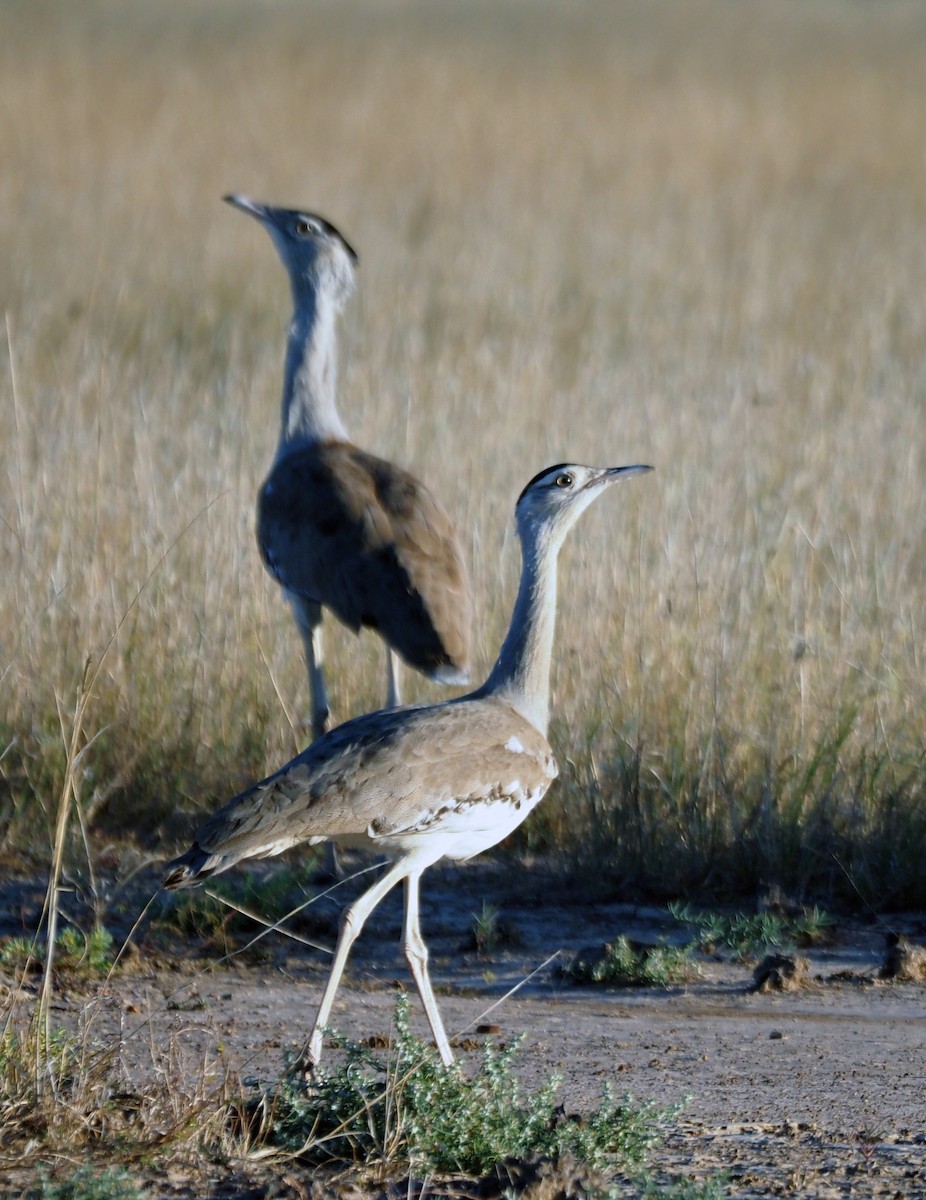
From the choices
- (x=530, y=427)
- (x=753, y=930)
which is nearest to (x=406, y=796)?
(x=753, y=930)

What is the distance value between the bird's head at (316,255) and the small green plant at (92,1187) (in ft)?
11.5

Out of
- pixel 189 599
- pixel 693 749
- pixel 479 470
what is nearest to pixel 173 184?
pixel 479 470

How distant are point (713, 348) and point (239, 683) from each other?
521 cm

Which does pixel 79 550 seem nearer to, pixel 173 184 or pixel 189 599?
pixel 189 599

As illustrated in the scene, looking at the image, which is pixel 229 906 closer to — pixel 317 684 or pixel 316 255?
pixel 317 684

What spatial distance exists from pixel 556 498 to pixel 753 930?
1.24 m

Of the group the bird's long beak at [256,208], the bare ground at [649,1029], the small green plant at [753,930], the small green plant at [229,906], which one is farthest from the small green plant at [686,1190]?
the bird's long beak at [256,208]

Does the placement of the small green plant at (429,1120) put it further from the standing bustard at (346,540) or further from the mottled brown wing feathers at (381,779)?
the standing bustard at (346,540)

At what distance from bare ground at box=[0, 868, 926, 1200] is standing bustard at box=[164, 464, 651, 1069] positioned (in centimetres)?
29

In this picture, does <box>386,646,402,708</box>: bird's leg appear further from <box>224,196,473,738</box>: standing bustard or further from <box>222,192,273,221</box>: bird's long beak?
<box>222,192,273,221</box>: bird's long beak

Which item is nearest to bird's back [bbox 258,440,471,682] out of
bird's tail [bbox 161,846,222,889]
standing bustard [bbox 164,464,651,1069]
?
standing bustard [bbox 164,464,651,1069]

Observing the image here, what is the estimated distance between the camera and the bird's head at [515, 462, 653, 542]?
3658 millimetres

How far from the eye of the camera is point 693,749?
4.82 metres

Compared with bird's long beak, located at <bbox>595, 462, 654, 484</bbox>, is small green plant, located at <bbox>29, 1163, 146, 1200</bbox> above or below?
below
